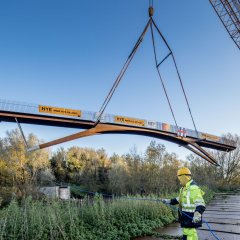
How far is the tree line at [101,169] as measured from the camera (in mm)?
30281

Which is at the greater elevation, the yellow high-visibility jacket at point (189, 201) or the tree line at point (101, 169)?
the tree line at point (101, 169)

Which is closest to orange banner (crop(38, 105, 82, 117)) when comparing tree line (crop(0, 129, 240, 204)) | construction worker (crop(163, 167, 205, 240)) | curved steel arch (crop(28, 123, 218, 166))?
curved steel arch (crop(28, 123, 218, 166))

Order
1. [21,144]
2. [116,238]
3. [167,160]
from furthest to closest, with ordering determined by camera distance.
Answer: [21,144]
[167,160]
[116,238]

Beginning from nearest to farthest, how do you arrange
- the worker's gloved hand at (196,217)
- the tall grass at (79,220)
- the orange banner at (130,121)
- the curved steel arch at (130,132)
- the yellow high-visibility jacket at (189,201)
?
the worker's gloved hand at (196,217)
the yellow high-visibility jacket at (189,201)
the tall grass at (79,220)
the curved steel arch at (130,132)
the orange banner at (130,121)

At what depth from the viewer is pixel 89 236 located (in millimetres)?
6656

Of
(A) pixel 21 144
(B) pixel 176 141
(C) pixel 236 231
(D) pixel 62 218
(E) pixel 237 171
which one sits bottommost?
(C) pixel 236 231

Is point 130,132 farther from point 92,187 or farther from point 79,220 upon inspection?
point 79,220

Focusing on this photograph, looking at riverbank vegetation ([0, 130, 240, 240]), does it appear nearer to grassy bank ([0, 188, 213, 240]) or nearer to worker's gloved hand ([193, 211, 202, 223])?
grassy bank ([0, 188, 213, 240])

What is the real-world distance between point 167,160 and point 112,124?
785 cm

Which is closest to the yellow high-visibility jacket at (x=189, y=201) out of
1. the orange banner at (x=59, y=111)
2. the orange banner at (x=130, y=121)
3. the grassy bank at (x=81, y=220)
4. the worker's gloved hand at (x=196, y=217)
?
the worker's gloved hand at (x=196, y=217)

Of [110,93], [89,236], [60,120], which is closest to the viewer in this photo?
[89,236]

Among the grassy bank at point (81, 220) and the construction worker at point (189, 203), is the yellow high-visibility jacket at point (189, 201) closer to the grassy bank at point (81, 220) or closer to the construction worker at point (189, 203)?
the construction worker at point (189, 203)

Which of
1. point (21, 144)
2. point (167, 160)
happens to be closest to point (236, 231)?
point (167, 160)

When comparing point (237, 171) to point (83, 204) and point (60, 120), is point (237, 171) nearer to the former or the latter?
point (60, 120)
